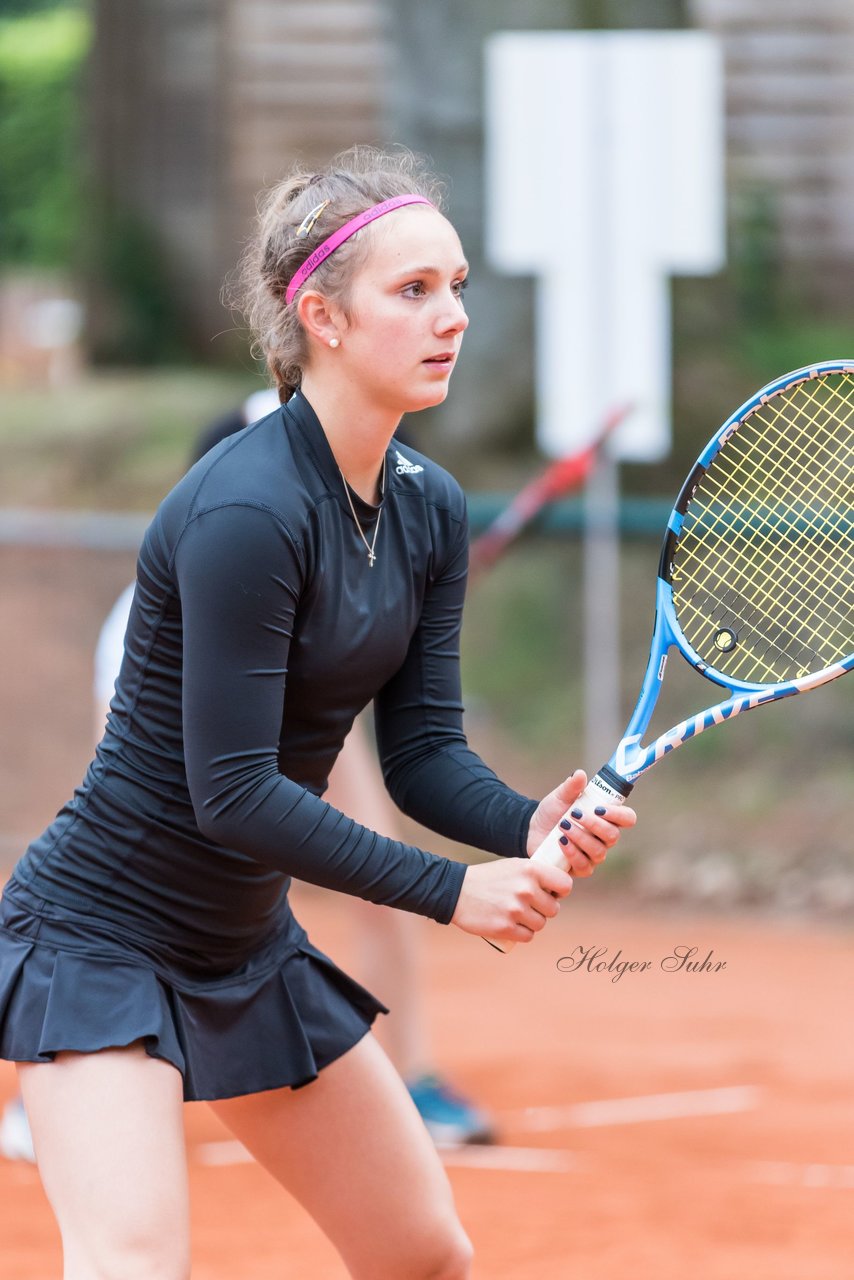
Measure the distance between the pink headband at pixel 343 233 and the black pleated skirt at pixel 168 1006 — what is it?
849 millimetres

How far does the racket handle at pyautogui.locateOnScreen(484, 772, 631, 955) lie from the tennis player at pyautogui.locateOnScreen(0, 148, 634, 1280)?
24mm

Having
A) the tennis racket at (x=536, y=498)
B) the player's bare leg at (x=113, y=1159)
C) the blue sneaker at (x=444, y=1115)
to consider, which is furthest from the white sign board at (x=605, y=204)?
the player's bare leg at (x=113, y=1159)

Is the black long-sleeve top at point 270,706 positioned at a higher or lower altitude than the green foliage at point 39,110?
lower

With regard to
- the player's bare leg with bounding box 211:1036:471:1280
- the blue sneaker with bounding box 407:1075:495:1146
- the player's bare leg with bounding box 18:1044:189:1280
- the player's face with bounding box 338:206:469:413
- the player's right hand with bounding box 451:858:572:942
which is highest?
the player's face with bounding box 338:206:469:413

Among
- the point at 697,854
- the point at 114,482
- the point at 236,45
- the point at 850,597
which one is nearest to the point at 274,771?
the point at 850,597

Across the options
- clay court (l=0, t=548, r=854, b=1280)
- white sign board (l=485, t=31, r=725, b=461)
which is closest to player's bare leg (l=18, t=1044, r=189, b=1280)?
clay court (l=0, t=548, r=854, b=1280)

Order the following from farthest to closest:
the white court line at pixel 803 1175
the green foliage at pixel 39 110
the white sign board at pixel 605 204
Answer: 1. the green foliage at pixel 39 110
2. the white sign board at pixel 605 204
3. the white court line at pixel 803 1175

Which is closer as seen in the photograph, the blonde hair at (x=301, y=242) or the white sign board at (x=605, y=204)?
the blonde hair at (x=301, y=242)

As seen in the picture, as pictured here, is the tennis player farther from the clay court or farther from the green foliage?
the green foliage

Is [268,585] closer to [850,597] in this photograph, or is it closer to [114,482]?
[850,597]

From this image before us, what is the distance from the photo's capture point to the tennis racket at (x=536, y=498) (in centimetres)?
583

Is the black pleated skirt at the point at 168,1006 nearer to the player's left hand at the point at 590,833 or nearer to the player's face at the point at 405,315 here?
Answer: the player's left hand at the point at 590,833

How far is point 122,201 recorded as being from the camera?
13.1 m

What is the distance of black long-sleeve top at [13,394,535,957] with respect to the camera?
214 centimetres
